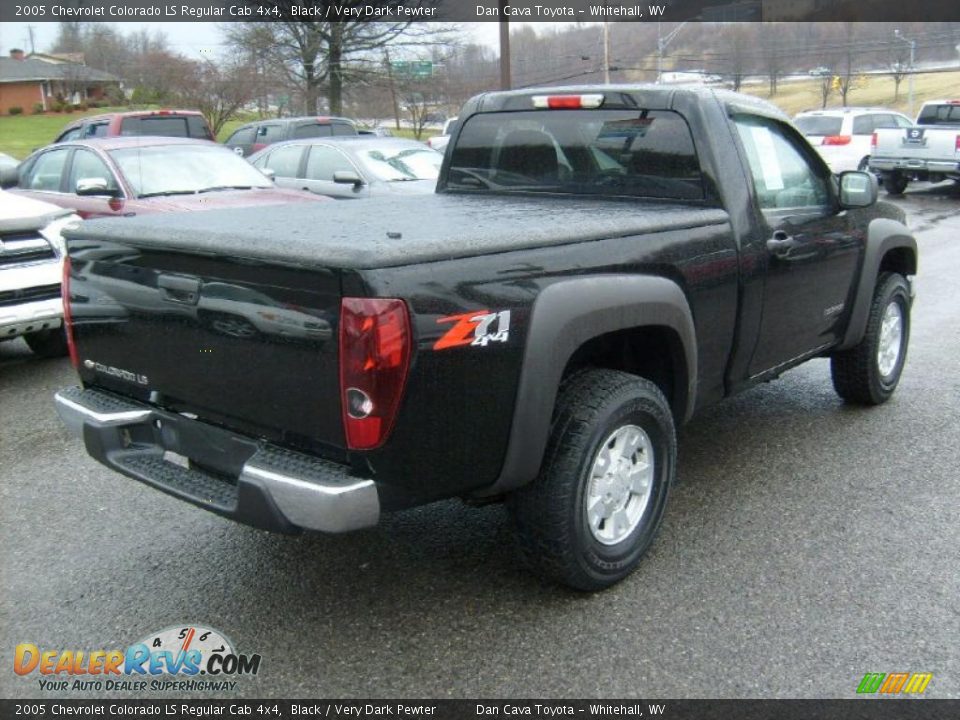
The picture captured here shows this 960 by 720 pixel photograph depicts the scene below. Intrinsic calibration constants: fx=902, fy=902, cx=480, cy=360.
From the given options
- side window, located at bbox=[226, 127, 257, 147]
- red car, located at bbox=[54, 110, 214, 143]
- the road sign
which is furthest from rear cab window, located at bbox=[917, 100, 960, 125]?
Answer: the road sign

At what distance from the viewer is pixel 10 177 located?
9477 millimetres

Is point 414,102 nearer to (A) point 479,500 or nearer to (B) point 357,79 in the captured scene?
(B) point 357,79

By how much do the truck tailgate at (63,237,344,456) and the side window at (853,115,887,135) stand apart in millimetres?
19549

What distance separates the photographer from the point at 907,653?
2994 millimetres

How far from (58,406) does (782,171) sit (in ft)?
11.4

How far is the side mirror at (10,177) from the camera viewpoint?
31.1 ft

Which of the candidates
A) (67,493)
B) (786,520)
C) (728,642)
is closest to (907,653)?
(728,642)

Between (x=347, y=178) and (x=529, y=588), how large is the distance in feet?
25.3

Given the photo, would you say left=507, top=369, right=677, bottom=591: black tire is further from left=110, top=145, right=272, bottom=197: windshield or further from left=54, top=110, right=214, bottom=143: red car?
left=54, top=110, right=214, bottom=143: red car

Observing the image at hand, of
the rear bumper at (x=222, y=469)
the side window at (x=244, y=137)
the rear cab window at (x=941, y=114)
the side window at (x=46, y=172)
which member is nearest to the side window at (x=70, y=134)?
the side window at (x=244, y=137)

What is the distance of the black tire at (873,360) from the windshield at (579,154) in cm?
184

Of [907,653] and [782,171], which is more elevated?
[782,171]

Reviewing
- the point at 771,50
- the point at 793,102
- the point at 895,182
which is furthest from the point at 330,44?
the point at 793,102

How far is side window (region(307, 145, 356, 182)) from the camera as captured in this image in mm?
11297
